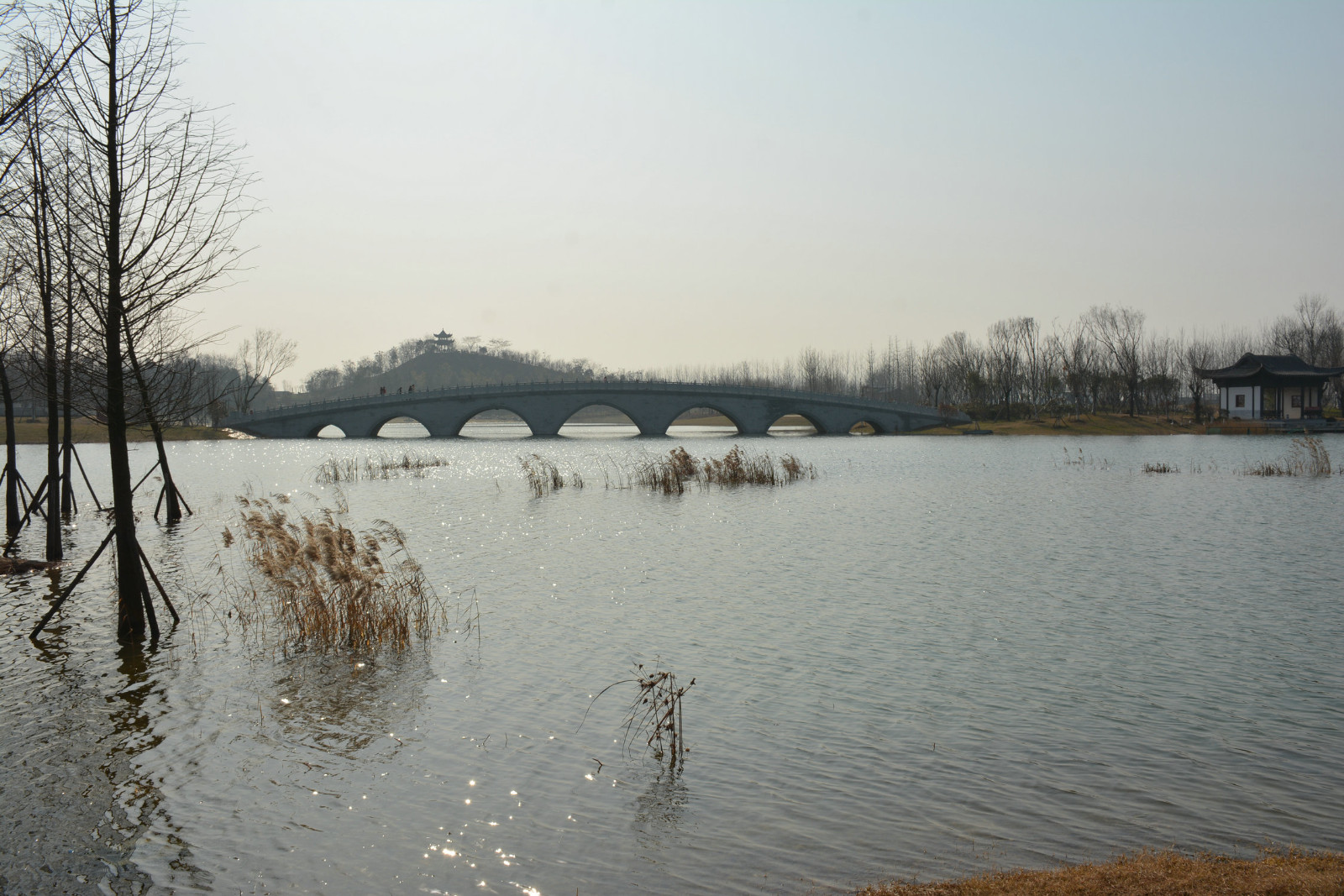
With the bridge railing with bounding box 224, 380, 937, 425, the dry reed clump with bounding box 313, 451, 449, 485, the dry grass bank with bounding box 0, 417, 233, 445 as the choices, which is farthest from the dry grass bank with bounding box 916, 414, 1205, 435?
the dry grass bank with bounding box 0, 417, 233, 445

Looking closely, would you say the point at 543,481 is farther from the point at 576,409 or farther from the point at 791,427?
the point at 791,427

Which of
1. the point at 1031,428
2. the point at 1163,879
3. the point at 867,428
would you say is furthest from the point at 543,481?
the point at 867,428

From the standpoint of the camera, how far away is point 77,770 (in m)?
6.36

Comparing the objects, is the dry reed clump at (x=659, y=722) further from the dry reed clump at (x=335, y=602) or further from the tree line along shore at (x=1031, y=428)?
the tree line along shore at (x=1031, y=428)

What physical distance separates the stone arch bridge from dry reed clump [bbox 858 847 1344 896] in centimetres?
6541

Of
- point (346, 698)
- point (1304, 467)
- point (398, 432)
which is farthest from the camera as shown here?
point (398, 432)

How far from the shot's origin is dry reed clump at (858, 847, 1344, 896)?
4.12 meters

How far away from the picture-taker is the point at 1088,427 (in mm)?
68562

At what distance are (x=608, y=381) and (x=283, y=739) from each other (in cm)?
6506

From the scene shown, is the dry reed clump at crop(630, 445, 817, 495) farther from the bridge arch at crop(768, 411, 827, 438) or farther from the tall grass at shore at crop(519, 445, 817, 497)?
the bridge arch at crop(768, 411, 827, 438)

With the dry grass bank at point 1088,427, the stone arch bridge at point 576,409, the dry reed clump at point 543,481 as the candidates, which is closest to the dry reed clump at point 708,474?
the dry reed clump at point 543,481

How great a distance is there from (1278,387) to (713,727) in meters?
71.5

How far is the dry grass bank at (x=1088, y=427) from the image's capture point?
66.9 metres

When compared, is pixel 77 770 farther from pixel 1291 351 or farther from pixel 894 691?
pixel 1291 351
